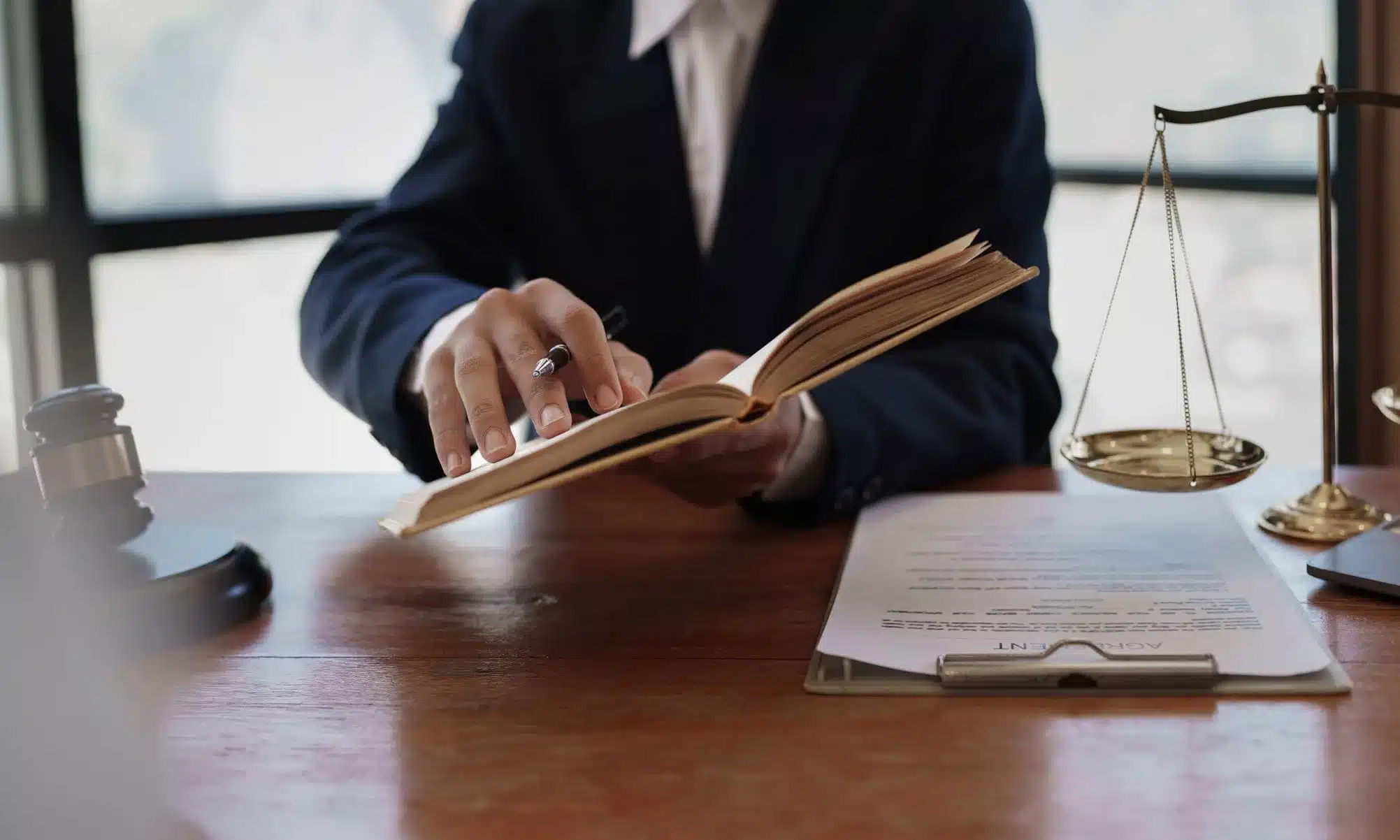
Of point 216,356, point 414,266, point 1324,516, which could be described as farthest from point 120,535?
point 216,356

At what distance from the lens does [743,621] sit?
3.05 feet

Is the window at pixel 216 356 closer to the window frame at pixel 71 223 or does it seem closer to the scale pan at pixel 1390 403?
the window frame at pixel 71 223

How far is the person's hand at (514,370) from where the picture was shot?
94 cm

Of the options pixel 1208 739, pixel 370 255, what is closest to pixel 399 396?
pixel 370 255

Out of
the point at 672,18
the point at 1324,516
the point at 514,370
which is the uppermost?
the point at 672,18

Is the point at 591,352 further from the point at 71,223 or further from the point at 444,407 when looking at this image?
the point at 71,223

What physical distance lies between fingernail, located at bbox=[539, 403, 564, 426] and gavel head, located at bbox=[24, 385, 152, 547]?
0.32 metres

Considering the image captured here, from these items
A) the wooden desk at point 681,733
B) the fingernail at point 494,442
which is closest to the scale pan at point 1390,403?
the wooden desk at point 681,733

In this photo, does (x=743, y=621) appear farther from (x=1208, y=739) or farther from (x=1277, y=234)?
(x=1277, y=234)

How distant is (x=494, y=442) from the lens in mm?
919

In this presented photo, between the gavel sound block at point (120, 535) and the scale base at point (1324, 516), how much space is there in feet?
2.65

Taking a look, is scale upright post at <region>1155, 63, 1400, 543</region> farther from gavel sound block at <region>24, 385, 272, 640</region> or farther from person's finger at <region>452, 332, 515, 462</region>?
gavel sound block at <region>24, 385, 272, 640</region>

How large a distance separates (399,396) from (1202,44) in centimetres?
237

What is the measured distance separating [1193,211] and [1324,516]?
219cm
